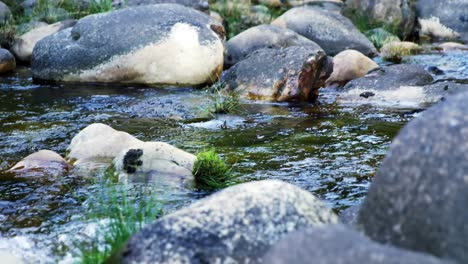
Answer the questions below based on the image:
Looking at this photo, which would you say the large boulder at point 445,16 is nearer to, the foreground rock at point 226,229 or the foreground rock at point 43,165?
the foreground rock at point 43,165

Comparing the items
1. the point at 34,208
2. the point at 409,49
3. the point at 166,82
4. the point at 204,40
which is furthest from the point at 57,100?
the point at 409,49

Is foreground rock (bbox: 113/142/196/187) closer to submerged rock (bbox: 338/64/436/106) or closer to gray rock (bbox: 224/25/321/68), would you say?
submerged rock (bbox: 338/64/436/106)

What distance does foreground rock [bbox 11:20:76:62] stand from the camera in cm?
1280

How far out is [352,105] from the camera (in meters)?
9.18

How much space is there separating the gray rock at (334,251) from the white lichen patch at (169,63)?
8.16 m

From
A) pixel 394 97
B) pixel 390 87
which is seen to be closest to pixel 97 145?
pixel 394 97

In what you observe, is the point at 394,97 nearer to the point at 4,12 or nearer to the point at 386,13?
the point at 386,13

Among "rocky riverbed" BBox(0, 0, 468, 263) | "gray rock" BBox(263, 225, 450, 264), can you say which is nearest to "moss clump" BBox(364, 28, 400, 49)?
"rocky riverbed" BBox(0, 0, 468, 263)

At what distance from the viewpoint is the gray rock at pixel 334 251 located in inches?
90.1

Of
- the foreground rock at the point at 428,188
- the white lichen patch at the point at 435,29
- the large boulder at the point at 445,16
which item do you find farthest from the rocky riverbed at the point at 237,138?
the large boulder at the point at 445,16

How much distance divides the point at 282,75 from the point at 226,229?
645 centimetres

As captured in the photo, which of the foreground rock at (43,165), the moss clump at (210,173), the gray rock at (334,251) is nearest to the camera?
the gray rock at (334,251)

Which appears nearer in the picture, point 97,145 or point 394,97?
point 97,145

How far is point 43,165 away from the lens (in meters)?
6.00
